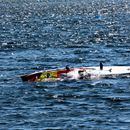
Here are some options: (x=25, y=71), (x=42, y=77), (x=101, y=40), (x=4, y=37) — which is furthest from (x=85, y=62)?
(x=4, y=37)

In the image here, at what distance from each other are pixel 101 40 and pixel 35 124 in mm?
70280

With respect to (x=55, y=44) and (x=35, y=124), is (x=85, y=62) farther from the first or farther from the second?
(x=35, y=124)

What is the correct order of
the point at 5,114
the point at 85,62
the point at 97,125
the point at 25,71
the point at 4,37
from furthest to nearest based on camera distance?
the point at 4,37 < the point at 85,62 < the point at 25,71 < the point at 5,114 < the point at 97,125

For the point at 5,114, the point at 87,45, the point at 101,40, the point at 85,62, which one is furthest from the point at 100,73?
the point at 101,40

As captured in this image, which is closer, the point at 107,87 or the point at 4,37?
the point at 107,87

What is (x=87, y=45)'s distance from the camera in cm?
11181

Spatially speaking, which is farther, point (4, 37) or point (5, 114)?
point (4, 37)

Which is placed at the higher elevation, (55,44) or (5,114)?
(55,44)

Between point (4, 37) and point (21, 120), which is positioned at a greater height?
point (4, 37)

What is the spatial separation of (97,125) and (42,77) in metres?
22.1

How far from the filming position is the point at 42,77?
7306 cm

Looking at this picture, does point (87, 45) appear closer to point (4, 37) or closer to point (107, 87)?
point (4, 37)

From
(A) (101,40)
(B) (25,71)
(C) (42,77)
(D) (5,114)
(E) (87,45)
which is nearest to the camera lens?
(D) (5,114)

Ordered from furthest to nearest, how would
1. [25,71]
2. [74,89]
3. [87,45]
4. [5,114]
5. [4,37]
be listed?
[4,37]
[87,45]
[25,71]
[74,89]
[5,114]
